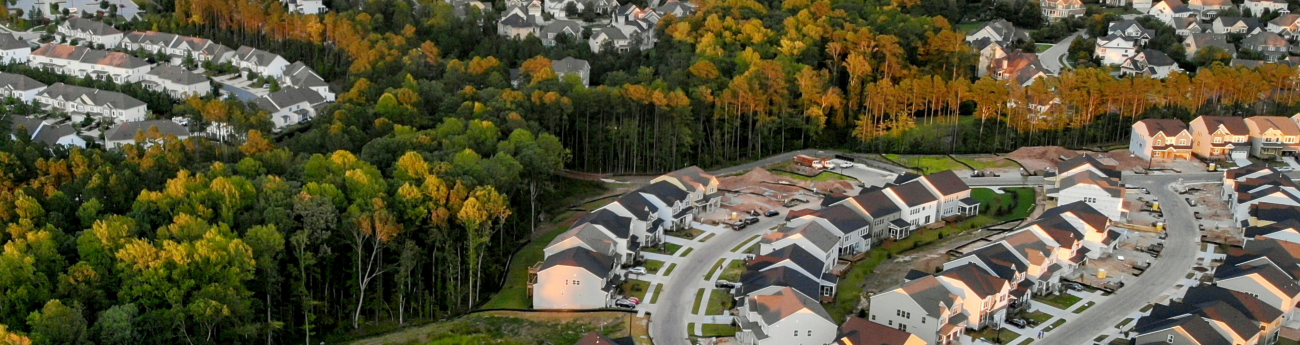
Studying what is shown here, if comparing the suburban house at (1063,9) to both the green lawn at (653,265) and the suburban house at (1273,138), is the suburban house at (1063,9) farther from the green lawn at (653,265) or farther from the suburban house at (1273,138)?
the green lawn at (653,265)

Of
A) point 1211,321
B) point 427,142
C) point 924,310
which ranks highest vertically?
point 427,142

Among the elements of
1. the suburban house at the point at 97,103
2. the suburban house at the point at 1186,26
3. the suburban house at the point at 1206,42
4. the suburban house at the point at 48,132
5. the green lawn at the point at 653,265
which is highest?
the suburban house at the point at 1186,26

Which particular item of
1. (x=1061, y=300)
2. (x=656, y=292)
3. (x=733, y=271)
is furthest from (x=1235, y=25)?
(x=656, y=292)

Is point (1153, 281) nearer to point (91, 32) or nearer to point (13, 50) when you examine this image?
point (13, 50)

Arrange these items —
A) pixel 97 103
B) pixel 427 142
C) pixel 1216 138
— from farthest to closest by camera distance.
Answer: pixel 97 103 < pixel 1216 138 < pixel 427 142

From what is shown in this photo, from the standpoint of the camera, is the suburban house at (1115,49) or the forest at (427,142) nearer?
the forest at (427,142)

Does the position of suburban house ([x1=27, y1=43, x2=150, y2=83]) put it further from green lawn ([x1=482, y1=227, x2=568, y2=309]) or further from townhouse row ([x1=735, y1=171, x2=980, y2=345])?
townhouse row ([x1=735, y1=171, x2=980, y2=345])

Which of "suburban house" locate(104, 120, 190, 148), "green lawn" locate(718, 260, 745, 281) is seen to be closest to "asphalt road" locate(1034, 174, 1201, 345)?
"green lawn" locate(718, 260, 745, 281)

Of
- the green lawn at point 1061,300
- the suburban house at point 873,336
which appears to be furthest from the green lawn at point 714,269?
the green lawn at point 1061,300
